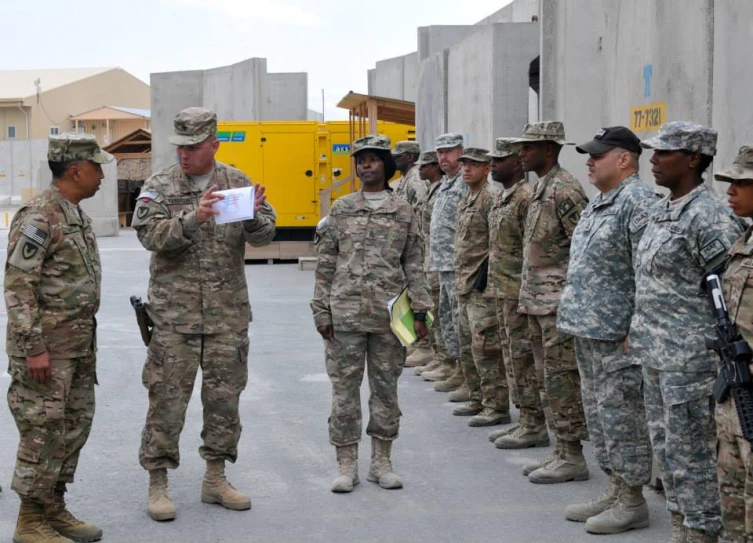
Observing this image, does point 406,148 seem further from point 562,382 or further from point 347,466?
point 347,466

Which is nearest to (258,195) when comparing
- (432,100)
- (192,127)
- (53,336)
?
(192,127)

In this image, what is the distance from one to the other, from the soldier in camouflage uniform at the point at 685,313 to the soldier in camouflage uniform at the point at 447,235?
156 inches

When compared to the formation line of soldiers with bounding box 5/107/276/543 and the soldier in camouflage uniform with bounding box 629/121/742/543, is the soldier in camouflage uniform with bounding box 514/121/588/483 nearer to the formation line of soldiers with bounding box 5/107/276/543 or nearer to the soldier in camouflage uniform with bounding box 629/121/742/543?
the soldier in camouflage uniform with bounding box 629/121/742/543

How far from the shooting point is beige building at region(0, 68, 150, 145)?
183ft

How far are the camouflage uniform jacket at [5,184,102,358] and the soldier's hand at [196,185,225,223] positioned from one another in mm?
557

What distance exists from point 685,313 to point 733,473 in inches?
29.8

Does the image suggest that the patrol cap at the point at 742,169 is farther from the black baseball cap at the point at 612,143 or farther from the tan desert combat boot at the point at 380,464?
the tan desert combat boot at the point at 380,464

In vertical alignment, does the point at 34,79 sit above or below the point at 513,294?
above

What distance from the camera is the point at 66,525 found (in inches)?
207

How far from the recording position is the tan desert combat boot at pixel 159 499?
552 cm

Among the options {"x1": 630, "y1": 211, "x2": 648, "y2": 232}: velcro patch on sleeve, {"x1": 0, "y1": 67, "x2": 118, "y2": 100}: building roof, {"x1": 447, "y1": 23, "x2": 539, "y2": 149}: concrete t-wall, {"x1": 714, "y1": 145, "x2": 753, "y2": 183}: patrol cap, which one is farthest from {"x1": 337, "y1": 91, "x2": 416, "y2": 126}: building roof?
{"x1": 0, "y1": 67, "x2": 118, "y2": 100}: building roof

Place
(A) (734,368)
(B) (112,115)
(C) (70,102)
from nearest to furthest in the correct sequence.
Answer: (A) (734,368), (B) (112,115), (C) (70,102)

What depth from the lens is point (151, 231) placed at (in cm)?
552

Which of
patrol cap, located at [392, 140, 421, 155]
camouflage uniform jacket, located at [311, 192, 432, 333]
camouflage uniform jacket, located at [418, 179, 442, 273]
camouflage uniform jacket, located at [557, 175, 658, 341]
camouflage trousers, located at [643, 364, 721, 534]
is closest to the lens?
camouflage trousers, located at [643, 364, 721, 534]
